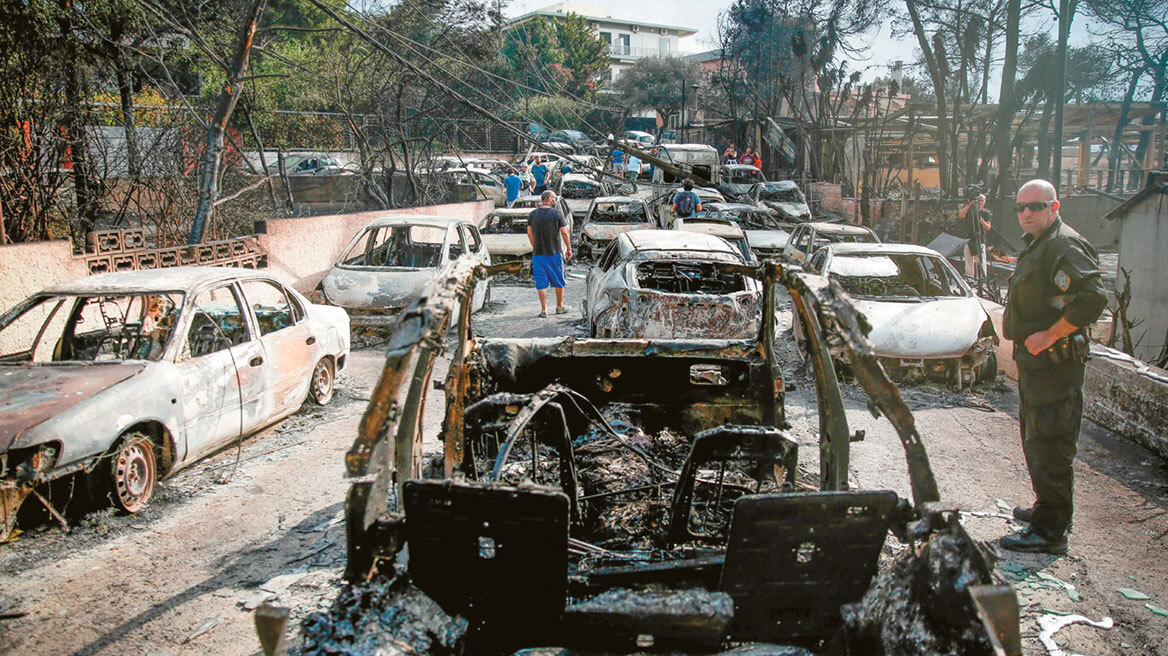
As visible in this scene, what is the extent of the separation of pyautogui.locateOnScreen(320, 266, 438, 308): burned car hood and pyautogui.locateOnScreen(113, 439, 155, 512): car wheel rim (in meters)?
4.59

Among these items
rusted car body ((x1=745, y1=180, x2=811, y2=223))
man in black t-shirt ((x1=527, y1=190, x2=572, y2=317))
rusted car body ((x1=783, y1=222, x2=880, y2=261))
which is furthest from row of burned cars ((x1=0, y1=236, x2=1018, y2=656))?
rusted car body ((x1=745, y1=180, x2=811, y2=223))

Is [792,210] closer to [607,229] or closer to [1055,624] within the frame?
[607,229]

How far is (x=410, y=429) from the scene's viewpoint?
3.01 metres

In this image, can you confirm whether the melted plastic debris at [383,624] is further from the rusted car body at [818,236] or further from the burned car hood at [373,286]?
the rusted car body at [818,236]

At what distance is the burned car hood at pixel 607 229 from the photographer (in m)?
15.0

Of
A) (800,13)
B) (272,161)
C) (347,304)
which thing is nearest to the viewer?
(347,304)

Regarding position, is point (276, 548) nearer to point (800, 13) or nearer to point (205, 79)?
point (205, 79)

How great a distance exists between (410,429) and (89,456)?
2.82 meters

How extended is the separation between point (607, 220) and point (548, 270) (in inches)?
195

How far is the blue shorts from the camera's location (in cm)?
A: 1124

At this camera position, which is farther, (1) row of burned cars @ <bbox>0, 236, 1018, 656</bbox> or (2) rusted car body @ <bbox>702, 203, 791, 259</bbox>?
(2) rusted car body @ <bbox>702, 203, 791, 259</bbox>

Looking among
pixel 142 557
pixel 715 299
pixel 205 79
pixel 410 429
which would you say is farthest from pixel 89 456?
pixel 205 79

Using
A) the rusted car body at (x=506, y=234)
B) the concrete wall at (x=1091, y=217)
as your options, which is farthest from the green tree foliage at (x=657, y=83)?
the rusted car body at (x=506, y=234)

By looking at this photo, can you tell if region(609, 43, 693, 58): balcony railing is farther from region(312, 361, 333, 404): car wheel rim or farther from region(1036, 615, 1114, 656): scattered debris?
region(1036, 615, 1114, 656): scattered debris
